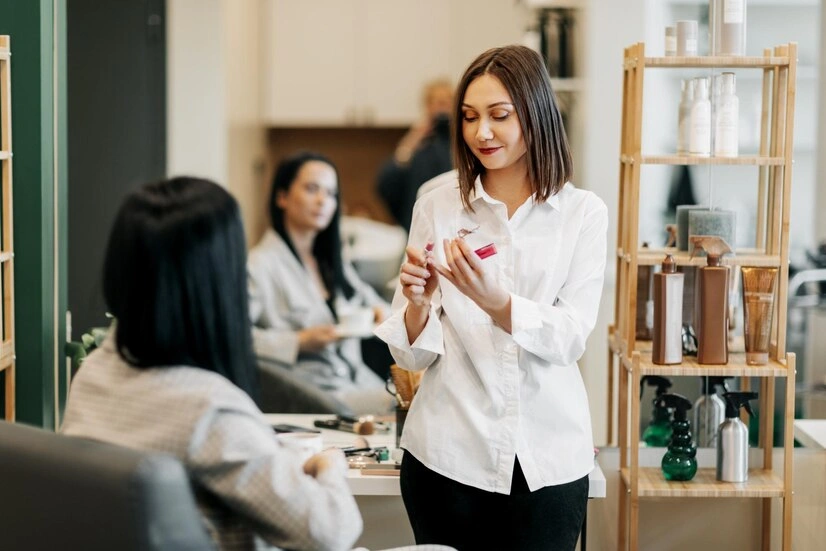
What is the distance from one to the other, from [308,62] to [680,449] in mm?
5684

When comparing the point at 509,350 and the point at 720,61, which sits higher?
the point at 720,61

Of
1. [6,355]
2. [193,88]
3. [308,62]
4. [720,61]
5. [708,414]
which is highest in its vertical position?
[308,62]

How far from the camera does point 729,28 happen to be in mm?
2352

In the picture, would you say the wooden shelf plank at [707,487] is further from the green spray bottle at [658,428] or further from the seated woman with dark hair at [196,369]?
the seated woman with dark hair at [196,369]

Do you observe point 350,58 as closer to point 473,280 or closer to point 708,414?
point 708,414

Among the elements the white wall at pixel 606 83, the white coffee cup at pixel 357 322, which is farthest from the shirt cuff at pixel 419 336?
the white wall at pixel 606 83

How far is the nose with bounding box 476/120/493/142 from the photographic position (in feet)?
6.45

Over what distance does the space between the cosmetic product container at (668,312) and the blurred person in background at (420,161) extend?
2.27m

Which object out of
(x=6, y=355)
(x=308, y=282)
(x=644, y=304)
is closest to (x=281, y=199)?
(x=308, y=282)

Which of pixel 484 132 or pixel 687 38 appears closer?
pixel 484 132

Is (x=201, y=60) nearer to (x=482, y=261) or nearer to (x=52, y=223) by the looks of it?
(x=52, y=223)

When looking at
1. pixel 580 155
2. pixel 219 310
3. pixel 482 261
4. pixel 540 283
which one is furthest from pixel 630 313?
Answer: pixel 580 155

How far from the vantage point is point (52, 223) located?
2635 mm

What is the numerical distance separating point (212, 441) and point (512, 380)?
0.69 m
